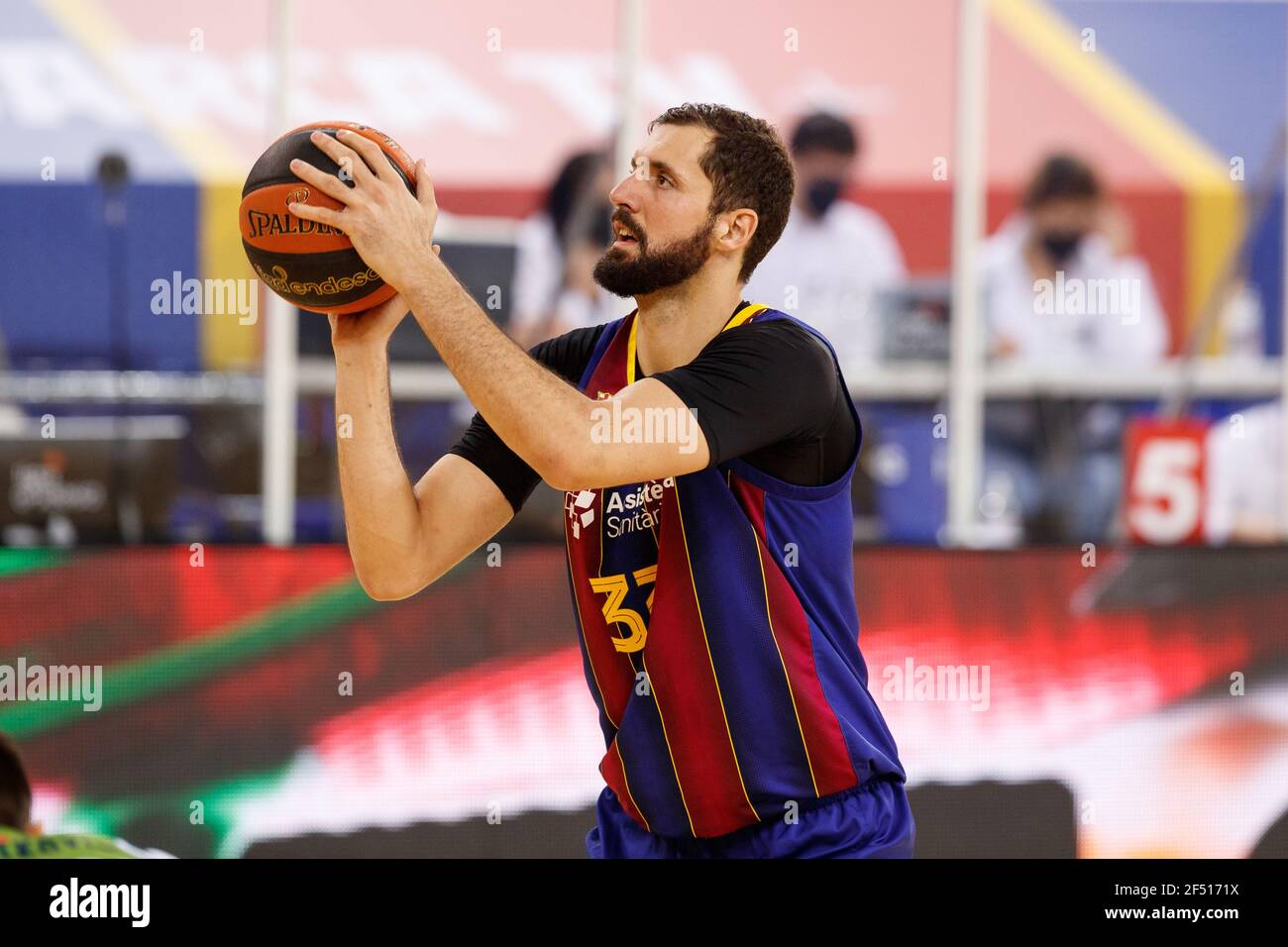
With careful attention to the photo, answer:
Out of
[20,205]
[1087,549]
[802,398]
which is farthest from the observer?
[20,205]

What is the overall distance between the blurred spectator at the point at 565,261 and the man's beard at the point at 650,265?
3629 millimetres

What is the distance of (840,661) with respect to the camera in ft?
9.73

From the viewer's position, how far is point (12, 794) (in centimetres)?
378

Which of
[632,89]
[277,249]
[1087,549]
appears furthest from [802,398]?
[632,89]

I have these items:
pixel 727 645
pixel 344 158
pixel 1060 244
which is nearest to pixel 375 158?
pixel 344 158

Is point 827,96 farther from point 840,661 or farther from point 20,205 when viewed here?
point 840,661

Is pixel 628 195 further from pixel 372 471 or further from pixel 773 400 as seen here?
pixel 372 471

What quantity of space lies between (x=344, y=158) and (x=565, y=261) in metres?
4.05

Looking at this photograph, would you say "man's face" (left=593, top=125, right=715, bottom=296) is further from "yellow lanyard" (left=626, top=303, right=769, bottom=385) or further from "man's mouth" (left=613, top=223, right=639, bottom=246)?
"yellow lanyard" (left=626, top=303, right=769, bottom=385)

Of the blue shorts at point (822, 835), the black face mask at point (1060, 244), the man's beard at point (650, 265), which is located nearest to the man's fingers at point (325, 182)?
the man's beard at point (650, 265)

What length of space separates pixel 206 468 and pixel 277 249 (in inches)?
148

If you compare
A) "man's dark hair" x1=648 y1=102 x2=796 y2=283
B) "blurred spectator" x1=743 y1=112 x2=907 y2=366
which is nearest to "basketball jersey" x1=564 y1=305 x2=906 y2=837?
"man's dark hair" x1=648 y1=102 x2=796 y2=283

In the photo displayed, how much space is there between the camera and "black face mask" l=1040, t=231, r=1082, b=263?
720 cm

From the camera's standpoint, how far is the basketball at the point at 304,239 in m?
2.85
